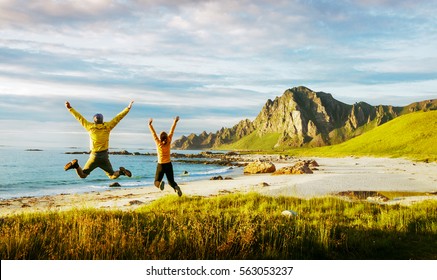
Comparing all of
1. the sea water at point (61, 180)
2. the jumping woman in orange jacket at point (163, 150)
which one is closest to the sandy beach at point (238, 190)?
the sea water at point (61, 180)

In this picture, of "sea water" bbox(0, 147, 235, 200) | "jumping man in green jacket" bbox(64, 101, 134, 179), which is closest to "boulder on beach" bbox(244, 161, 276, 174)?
"sea water" bbox(0, 147, 235, 200)

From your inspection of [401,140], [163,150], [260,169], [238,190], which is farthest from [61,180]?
[401,140]

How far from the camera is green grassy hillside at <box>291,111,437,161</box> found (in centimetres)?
12725

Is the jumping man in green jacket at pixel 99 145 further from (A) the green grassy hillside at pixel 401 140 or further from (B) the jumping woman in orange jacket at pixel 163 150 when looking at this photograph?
(A) the green grassy hillside at pixel 401 140

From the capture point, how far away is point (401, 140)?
14100cm

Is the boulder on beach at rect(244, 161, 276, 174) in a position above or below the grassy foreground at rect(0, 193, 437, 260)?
below

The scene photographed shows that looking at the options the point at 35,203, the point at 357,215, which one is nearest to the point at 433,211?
the point at 357,215

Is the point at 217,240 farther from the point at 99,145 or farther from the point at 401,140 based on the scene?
the point at 401,140

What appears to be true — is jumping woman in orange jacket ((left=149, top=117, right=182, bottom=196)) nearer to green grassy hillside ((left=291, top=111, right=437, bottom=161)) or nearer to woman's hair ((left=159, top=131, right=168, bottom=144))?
woman's hair ((left=159, top=131, right=168, bottom=144))

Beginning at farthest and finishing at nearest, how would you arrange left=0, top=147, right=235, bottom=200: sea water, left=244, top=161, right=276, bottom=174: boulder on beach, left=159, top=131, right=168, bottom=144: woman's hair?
left=244, top=161, right=276, bottom=174: boulder on beach < left=0, top=147, right=235, bottom=200: sea water < left=159, top=131, right=168, bottom=144: woman's hair
